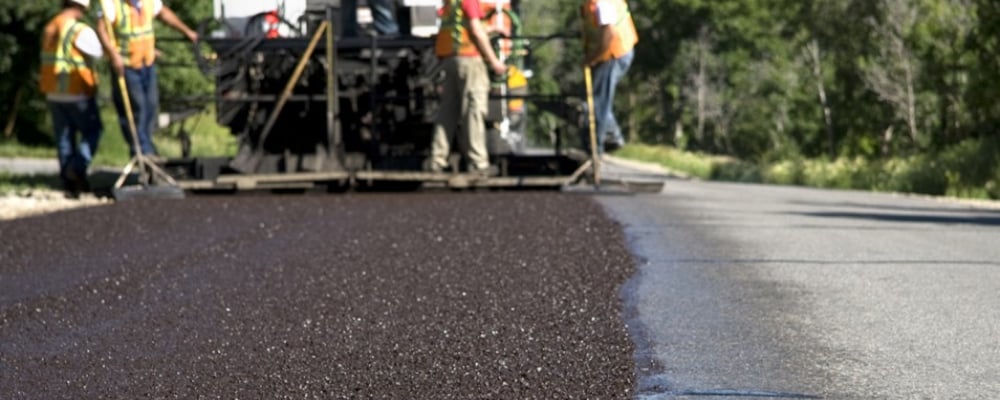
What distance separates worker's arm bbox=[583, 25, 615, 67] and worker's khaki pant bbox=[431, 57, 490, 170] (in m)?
0.90

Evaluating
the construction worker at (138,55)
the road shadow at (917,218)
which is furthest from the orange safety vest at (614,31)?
the construction worker at (138,55)

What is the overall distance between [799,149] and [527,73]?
61.5 meters

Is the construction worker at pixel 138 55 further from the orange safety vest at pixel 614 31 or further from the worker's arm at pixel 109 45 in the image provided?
the orange safety vest at pixel 614 31

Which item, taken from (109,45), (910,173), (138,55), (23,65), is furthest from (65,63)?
(23,65)

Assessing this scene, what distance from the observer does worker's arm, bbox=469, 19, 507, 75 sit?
15828 millimetres

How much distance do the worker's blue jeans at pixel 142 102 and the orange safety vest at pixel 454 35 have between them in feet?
8.22

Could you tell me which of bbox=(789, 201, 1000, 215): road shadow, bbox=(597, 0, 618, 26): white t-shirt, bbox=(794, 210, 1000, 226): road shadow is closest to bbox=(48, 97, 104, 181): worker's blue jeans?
bbox=(597, 0, 618, 26): white t-shirt

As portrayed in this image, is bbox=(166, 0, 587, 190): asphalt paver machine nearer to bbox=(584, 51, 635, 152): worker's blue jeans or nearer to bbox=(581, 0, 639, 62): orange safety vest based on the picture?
bbox=(584, 51, 635, 152): worker's blue jeans

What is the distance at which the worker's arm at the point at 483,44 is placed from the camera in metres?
15.8

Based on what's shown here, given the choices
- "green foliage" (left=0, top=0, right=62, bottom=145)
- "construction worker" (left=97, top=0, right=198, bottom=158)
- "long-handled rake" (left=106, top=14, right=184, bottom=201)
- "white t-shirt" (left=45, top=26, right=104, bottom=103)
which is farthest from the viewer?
"green foliage" (left=0, top=0, right=62, bottom=145)

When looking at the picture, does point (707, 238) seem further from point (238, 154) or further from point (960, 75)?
point (960, 75)

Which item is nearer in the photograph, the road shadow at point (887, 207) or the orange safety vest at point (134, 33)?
the orange safety vest at point (134, 33)

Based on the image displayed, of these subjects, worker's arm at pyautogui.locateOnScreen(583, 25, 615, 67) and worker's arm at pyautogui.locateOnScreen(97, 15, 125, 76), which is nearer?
worker's arm at pyautogui.locateOnScreen(97, 15, 125, 76)

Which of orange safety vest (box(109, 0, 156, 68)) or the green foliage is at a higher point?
orange safety vest (box(109, 0, 156, 68))
